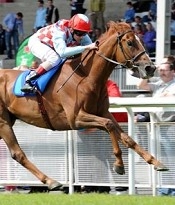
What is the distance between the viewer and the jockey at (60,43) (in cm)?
922

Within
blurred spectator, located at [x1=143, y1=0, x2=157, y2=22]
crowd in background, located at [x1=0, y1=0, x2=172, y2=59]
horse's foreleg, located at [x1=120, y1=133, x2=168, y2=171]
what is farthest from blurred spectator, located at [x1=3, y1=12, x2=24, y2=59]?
horse's foreleg, located at [x1=120, y1=133, x2=168, y2=171]

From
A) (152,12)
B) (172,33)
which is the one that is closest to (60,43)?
(172,33)

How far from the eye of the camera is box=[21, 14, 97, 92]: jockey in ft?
30.2

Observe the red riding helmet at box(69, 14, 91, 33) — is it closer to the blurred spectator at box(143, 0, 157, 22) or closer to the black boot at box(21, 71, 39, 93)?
the black boot at box(21, 71, 39, 93)

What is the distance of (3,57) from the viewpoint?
22125 mm

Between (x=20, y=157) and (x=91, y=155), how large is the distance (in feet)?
2.68

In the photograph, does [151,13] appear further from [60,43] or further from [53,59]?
[60,43]

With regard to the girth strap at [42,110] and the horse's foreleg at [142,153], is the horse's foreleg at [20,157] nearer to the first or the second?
the girth strap at [42,110]

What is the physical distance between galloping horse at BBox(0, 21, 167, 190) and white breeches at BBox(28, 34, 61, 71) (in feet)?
0.45

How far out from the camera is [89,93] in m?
9.21

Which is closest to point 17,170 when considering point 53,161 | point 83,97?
point 53,161

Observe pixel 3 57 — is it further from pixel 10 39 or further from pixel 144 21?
pixel 144 21

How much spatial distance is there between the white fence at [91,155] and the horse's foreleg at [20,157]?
250mm

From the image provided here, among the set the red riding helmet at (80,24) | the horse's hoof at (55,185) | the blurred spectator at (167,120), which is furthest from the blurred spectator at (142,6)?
the horse's hoof at (55,185)
